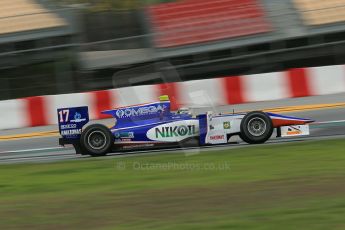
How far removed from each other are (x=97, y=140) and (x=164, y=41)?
911cm

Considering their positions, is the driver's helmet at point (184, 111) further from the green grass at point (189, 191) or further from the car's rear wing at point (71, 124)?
the car's rear wing at point (71, 124)

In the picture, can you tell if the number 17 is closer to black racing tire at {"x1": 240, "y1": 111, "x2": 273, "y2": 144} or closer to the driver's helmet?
the driver's helmet

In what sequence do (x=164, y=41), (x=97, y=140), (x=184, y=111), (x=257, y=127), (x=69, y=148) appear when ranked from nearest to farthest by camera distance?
(x=257, y=127) < (x=184, y=111) < (x=97, y=140) < (x=69, y=148) < (x=164, y=41)

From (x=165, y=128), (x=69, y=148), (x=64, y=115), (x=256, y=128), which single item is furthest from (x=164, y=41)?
(x=256, y=128)

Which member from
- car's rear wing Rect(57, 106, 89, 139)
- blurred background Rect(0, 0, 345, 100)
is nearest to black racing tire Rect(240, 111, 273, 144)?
car's rear wing Rect(57, 106, 89, 139)

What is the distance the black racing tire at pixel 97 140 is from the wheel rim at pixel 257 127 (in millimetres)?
1977

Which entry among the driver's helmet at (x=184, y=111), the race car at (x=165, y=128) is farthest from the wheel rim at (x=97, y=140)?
the driver's helmet at (x=184, y=111)

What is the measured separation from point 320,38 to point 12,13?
361 inches

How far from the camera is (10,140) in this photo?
1304 cm

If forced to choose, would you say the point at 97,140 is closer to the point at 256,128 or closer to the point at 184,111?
the point at 184,111

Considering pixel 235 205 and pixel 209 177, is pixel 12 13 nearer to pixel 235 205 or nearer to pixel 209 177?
pixel 209 177

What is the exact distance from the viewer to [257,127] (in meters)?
8.91

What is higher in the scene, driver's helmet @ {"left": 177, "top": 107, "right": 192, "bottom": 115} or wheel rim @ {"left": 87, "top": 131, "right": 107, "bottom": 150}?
driver's helmet @ {"left": 177, "top": 107, "right": 192, "bottom": 115}

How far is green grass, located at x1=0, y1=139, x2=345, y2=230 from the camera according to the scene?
482 cm
